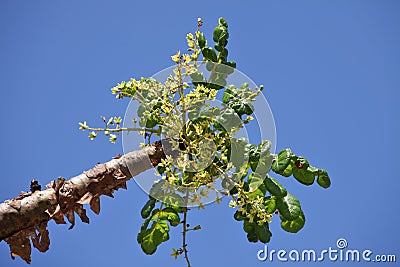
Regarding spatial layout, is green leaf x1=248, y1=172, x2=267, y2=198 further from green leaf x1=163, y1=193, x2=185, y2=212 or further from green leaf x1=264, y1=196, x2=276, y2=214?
green leaf x1=163, y1=193, x2=185, y2=212

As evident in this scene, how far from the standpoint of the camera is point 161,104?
9.30 ft

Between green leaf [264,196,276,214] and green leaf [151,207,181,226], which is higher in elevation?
green leaf [264,196,276,214]

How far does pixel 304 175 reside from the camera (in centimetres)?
286

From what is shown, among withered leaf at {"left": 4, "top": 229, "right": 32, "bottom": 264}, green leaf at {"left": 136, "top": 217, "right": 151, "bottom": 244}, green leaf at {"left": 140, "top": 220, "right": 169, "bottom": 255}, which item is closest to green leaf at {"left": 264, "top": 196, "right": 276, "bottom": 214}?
green leaf at {"left": 140, "top": 220, "right": 169, "bottom": 255}

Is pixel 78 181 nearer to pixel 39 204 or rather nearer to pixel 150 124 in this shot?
pixel 39 204

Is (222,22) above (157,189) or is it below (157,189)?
above

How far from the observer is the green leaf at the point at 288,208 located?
2.79m

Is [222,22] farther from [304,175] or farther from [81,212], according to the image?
[81,212]

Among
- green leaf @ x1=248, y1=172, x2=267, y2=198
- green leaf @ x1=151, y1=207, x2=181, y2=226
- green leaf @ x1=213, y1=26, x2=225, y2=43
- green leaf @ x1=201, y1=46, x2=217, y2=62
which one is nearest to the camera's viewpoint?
green leaf @ x1=248, y1=172, x2=267, y2=198

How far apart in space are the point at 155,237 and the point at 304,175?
0.93 m

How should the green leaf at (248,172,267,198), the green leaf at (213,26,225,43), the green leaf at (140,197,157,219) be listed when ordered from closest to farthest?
the green leaf at (248,172,267,198), the green leaf at (140,197,157,219), the green leaf at (213,26,225,43)

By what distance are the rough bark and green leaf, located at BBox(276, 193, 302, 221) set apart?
0.98 m

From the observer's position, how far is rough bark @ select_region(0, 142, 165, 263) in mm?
2332

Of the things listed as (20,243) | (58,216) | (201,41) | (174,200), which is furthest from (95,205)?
(201,41)
